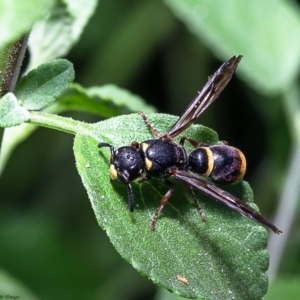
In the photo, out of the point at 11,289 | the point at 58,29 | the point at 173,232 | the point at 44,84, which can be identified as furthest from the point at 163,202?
the point at 11,289

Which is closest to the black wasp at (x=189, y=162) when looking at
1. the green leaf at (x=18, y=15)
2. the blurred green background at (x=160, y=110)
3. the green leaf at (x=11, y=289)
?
the green leaf at (x=18, y=15)

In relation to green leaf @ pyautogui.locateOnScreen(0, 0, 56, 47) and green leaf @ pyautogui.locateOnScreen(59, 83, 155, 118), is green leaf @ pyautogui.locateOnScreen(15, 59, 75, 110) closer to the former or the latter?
green leaf @ pyautogui.locateOnScreen(59, 83, 155, 118)

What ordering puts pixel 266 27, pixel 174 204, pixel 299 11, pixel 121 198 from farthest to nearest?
pixel 299 11 < pixel 266 27 < pixel 174 204 < pixel 121 198

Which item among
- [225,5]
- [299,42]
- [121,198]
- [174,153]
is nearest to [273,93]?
[299,42]

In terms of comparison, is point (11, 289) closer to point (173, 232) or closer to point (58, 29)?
point (58, 29)

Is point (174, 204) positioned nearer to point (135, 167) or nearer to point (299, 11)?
point (135, 167)

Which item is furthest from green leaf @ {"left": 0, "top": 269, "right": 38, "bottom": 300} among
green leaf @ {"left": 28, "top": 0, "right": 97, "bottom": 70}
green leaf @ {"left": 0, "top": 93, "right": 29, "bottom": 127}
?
green leaf @ {"left": 0, "top": 93, "right": 29, "bottom": 127}
